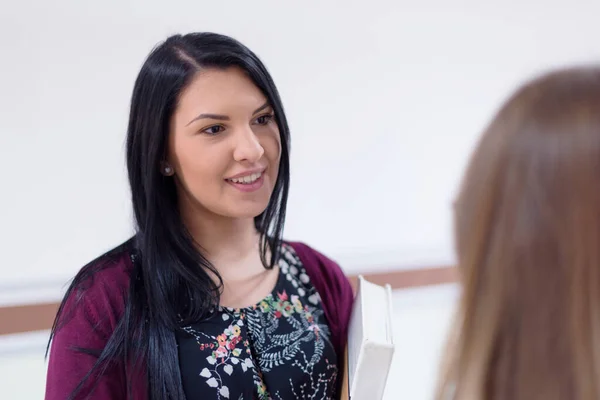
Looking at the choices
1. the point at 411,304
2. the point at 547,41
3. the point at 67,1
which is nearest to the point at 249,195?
the point at 67,1

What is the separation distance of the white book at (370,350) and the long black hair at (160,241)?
0.76ft

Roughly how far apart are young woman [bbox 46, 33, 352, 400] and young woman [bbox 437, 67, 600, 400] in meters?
0.47

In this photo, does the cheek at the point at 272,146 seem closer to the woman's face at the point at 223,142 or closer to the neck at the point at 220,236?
the woman's face at the point at 223,142

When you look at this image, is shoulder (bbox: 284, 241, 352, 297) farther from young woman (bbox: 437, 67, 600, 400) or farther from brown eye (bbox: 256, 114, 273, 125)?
young woman (bbox: 437, 67, 600, 400)

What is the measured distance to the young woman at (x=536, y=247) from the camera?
46cm

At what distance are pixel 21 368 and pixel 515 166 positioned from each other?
1.20 m

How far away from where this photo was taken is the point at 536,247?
18.9 inches

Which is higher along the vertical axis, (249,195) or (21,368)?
(249,195)

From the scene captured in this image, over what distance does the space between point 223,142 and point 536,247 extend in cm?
54

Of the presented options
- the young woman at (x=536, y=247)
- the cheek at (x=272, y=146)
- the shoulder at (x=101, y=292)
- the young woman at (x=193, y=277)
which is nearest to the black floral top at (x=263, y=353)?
the young woman at (x=193, y=277)

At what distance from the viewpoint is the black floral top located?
35.2 inches

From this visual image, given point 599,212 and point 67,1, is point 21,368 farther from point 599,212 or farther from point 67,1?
point 599,212

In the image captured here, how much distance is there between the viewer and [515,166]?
0.48 metres

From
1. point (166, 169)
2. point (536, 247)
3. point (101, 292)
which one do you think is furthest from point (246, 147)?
point (536, 247)
